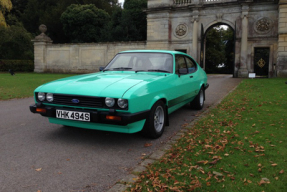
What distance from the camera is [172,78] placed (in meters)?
5.05

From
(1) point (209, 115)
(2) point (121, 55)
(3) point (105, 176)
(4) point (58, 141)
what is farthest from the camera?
(1) point (209, 115)

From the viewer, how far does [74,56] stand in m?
29.9

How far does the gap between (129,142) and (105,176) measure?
134 centimetres

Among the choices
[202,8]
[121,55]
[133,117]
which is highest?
[202,8]

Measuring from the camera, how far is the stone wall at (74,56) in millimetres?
28375

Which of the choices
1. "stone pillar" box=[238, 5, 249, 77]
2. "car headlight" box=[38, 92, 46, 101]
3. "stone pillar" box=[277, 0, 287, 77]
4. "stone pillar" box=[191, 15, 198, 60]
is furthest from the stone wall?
"car headlight" box=[38, 92, 46, 101]

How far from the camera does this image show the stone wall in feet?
93.1

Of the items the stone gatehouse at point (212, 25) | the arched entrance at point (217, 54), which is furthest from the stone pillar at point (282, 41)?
the arched entrance at point (217, 54)

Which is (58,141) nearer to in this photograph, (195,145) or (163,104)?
(163,104)

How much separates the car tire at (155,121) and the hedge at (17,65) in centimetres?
3242

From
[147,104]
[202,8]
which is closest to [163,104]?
[147,104]

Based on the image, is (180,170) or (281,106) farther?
(281,106)

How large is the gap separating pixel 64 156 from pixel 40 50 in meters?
30.3

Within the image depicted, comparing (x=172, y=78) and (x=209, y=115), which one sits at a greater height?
(x=172, y=78)
